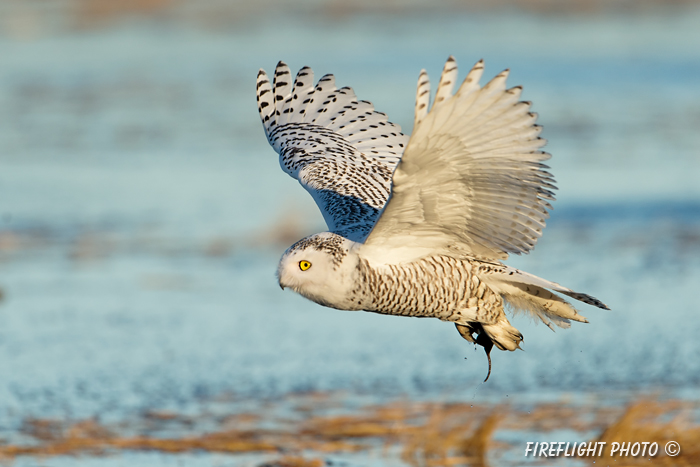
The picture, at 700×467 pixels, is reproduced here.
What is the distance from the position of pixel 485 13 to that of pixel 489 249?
80.8 feet

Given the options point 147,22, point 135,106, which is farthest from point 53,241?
point 147,22

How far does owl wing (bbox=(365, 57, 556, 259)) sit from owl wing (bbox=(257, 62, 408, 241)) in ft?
2.98

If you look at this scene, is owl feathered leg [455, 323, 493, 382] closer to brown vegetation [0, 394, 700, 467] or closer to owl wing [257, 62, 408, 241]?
owl wing [257, 62, 408, 241]

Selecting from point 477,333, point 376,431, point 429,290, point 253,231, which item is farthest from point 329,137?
point 253,231

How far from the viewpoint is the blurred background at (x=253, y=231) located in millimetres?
8250

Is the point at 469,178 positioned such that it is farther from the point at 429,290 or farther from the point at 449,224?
the point at 429,290

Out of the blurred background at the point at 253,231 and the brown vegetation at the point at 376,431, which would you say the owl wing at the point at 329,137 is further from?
the blurred background at the point at 253,231

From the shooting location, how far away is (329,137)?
6801 millimetres

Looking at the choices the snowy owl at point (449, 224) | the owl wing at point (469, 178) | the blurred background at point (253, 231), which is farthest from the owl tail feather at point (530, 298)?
the blurred background at point (253, 231)

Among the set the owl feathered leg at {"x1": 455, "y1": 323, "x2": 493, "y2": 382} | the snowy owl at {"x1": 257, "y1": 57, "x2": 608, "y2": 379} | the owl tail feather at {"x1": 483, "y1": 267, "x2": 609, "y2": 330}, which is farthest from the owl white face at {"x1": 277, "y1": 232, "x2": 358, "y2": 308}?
the owl feathered leg at {"x1": 455, "y1": 323, "x2": 493, "y2": 382}

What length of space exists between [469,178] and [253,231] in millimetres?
7272

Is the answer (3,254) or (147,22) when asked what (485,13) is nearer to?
(147,22)

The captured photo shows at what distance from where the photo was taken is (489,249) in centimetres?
546

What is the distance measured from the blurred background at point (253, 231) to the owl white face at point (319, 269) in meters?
2.16
